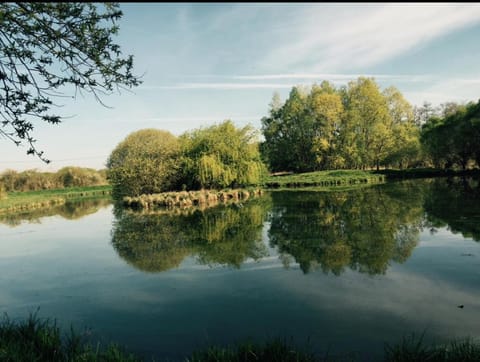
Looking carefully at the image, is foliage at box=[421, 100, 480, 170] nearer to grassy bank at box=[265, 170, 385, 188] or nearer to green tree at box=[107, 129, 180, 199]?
grassy bank at box=[265, 170, 385, 188]

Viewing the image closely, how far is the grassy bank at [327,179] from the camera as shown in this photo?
132 feet

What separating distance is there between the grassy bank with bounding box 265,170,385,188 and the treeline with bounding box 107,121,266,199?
28.7 ft

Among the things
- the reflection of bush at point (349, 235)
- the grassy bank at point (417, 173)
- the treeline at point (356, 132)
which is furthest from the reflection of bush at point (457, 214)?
the treeline at point (356, 132)

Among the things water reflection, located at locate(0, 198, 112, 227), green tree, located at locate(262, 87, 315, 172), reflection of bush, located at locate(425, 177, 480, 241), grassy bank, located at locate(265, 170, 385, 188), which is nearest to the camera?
reflection of bush, located at locate(425, 177, 480, 241)

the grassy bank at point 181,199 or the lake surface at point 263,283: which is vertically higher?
the grassy bank at point 181,199

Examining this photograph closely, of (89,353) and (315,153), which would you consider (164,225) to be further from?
(315,153)

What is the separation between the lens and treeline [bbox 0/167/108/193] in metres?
67.8

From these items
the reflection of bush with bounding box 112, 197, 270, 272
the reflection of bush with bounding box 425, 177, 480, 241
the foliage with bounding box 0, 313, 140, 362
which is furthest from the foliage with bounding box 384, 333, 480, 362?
the reflection of bush with bounding box 425, 177, 480, 241

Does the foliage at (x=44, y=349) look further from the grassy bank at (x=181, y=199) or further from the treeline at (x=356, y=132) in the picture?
the treeline at (x=356, y=132)

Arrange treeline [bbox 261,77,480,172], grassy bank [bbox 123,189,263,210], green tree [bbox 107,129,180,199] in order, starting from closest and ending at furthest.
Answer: grassy bank [bbox 123,189,263,210]
green tree [bbox 107,129,180,199]
treeline [bbox 261,77,480,172]

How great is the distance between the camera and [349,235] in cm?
1135

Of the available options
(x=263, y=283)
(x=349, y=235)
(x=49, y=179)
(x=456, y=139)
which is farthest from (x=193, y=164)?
(x=49, y=179)

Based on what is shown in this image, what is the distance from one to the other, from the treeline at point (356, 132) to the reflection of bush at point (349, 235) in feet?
102

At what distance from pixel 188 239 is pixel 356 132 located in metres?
41.4
